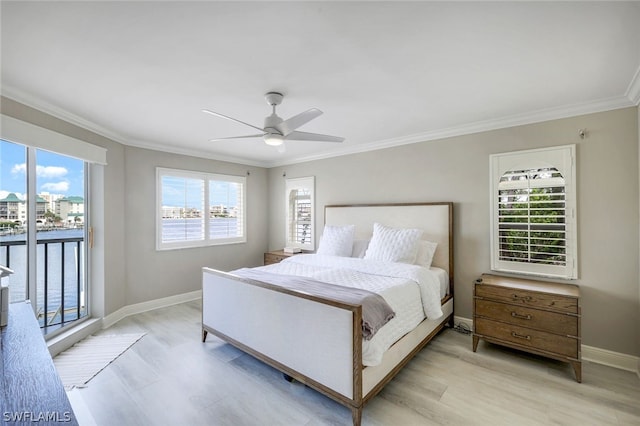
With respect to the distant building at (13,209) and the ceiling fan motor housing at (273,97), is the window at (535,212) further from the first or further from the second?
the distant building at (13,209)

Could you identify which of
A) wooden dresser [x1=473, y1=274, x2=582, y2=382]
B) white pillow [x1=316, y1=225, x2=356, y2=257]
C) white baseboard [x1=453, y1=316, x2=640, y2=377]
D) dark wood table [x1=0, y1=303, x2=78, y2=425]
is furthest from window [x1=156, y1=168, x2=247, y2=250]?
white baseboard [x1=453, y1=316, x2=640, y2=377]

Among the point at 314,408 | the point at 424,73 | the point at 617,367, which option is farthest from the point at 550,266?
the point at 314,408

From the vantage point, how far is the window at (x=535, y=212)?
2932mm

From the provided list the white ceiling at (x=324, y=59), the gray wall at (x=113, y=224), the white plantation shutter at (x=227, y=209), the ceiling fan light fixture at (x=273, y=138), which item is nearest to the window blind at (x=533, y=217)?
the white ceiling at (x=324, y=59)

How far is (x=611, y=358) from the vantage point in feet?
8.98

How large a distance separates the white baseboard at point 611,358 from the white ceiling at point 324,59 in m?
2.33

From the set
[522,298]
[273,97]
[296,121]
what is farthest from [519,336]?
[273,97]

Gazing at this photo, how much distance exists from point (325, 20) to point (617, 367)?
3.87 metres

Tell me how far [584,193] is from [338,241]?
2.74 meters

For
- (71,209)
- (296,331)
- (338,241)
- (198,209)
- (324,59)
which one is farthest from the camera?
(198,209)

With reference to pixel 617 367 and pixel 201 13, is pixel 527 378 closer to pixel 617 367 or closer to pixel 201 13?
pixel 617 367

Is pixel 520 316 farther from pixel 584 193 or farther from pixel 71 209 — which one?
pixel 71 209

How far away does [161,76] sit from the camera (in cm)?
222

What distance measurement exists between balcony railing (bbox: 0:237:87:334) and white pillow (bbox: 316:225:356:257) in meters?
3.04
